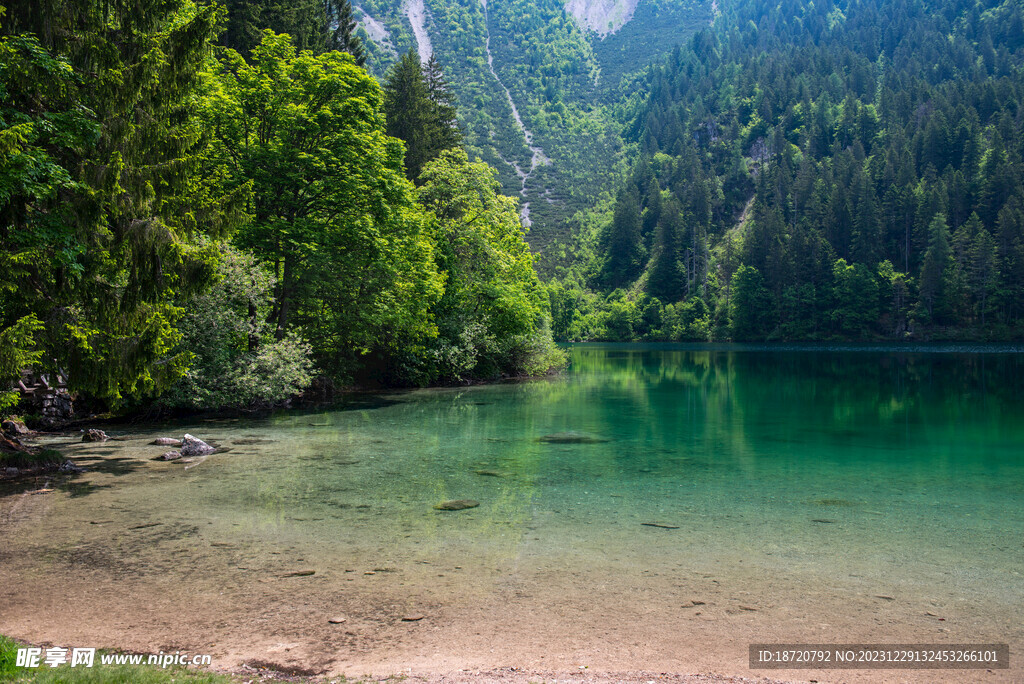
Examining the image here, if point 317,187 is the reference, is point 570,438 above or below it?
below

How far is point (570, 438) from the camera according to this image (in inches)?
867

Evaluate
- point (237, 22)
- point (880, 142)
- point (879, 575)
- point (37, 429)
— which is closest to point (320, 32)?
point (237, 22)

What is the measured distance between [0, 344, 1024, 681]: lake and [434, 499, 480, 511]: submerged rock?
22cm

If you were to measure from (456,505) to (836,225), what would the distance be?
136 metres

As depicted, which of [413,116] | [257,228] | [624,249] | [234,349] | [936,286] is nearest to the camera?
[234,349]

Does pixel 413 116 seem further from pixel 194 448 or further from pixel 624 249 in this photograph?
pixel 624 249

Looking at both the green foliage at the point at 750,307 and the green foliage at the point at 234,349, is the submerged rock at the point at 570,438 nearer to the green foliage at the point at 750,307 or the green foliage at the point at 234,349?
the green foliage at the point at 234,349

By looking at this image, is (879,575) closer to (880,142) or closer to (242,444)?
(242,444)

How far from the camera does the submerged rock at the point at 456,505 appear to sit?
13.0 m

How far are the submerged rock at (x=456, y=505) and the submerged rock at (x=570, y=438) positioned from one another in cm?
780

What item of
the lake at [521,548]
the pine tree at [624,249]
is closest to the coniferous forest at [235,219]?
the lake at [521,548]

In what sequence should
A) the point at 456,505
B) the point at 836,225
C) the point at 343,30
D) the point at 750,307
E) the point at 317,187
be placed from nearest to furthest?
the point at 456,505 < the point at 317,187 < the point at 343,30 < the point at 750,307 < the point at 836,225

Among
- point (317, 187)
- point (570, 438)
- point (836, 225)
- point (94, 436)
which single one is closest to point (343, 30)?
point (317, 187)

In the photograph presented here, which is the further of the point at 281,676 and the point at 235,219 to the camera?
the point at 235,219
